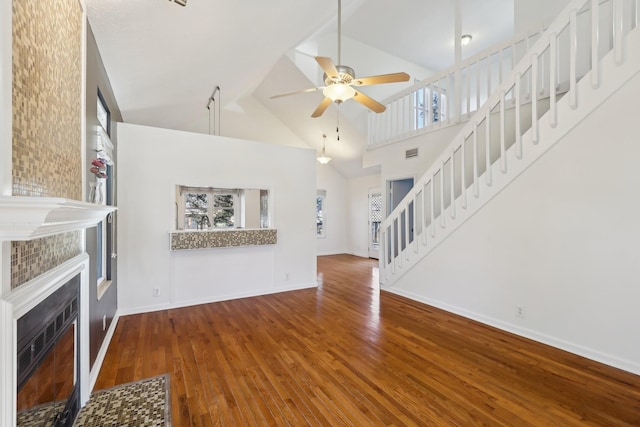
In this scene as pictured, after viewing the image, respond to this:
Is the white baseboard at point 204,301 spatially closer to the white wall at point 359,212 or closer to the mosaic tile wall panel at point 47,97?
the mosaic tile wall panel at point 47,97

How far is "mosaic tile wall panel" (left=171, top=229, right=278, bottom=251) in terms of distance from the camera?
4.18 m

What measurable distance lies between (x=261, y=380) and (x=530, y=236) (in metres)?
3.18

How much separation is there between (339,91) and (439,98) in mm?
2843

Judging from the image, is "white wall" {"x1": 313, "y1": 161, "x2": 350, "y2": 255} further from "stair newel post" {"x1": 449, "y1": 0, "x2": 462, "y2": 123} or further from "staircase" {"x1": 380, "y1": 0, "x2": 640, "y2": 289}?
"stair newel post" {"x1": 449, "y1": 0, "x2": 462, "y2": 123}

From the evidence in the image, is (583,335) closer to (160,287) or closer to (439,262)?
(439,262)

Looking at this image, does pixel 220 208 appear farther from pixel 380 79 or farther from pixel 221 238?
pixel 380 79

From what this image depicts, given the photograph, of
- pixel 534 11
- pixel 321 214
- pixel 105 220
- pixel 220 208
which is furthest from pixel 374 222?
pixel 105 220

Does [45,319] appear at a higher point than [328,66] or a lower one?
lower

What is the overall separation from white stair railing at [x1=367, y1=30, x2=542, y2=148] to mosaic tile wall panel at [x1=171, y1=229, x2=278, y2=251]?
10.8 feet

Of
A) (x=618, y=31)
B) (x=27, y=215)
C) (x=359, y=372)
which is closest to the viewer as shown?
(x=27, y=215)

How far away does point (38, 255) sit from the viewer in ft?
4.53

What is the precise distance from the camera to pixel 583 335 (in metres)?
2.87

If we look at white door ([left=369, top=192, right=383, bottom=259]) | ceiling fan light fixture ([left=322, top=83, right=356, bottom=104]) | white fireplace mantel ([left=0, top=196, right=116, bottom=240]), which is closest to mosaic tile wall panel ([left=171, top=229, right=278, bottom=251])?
ceiling fan light fixture ([left=322, top=83, right=356, bottom=104])

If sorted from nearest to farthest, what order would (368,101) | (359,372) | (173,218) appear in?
(359,372), (368,101), (173,218)
